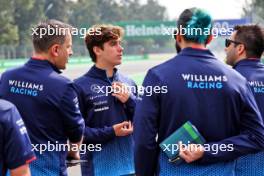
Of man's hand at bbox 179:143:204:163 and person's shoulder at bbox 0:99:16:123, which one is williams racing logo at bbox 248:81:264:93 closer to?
man's hand at bbox 179:143:204:163

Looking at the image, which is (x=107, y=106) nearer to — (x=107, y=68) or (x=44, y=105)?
(x=107, y=68)

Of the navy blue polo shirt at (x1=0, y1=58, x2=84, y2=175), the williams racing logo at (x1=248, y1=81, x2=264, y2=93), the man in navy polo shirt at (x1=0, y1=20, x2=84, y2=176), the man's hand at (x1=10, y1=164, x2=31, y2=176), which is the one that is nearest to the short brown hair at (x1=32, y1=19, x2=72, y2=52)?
the man in navy polo shirt at (x1=0, y1=20, x2=84, y2=176)

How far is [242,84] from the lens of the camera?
333 cm

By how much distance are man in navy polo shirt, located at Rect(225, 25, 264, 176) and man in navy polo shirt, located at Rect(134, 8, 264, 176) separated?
26.9 inches

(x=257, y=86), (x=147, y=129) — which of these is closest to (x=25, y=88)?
(x=147, y=129)

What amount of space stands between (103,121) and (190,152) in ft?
4.92

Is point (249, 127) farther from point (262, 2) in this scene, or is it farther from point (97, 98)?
point (262, 2)

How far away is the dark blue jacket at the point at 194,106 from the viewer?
320cm

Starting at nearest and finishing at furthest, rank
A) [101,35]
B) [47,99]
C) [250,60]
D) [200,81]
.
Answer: [200,81], [47,99], [250,60], [101,35]

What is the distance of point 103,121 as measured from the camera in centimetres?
460

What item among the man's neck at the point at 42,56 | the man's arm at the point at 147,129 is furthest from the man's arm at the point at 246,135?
the man's neck at the point at 42,56

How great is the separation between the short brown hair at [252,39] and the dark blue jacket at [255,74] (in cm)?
6

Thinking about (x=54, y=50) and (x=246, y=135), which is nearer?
(x=246, y=135)

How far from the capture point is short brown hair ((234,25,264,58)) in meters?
4.24
